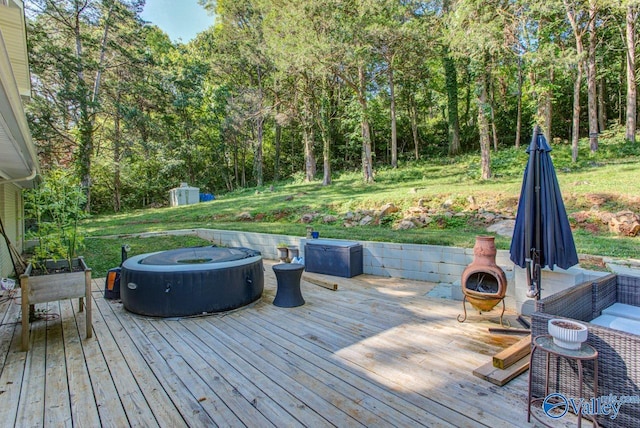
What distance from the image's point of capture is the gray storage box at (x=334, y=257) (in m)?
5.55

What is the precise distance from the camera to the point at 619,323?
7.65 feet

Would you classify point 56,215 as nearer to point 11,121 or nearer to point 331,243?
point 11,121

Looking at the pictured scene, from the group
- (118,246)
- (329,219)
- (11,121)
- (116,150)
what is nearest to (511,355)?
(11,121)

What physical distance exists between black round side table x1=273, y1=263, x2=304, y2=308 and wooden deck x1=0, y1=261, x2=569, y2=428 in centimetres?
15

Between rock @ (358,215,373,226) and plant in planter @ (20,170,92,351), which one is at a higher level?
plant in planter @ (20,170,92,351)

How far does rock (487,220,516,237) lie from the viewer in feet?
19.9

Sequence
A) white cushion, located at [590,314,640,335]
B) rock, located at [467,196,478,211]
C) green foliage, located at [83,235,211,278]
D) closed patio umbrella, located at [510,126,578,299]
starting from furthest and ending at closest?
1. rock, located at [467,196,478,211]
2. green foliage, located at [83,235,211,278]
3. closed patio umbrella, located at [510,126,578,299]
4. white cushion, located at [590,314,640,335]

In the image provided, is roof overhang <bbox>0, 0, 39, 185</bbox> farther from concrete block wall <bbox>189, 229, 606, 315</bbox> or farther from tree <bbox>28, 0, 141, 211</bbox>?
tree <bbox>28, 0, 141, 211</bbox>

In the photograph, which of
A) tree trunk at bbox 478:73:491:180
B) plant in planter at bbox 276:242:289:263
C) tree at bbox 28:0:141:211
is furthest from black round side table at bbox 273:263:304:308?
tree at bbox 28:0:141:211

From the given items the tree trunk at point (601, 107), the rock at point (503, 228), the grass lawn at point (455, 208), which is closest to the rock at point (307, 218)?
the grass lawn at point (455, 208)

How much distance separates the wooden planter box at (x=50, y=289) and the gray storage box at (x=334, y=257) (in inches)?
138

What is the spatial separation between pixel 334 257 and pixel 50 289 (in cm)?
384

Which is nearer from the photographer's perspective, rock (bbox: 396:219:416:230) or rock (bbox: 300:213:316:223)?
Result: rock (bbox: 396:219:416:230)

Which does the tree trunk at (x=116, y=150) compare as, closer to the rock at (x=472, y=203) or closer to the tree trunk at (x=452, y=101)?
the rock at (x=472, y=203)
